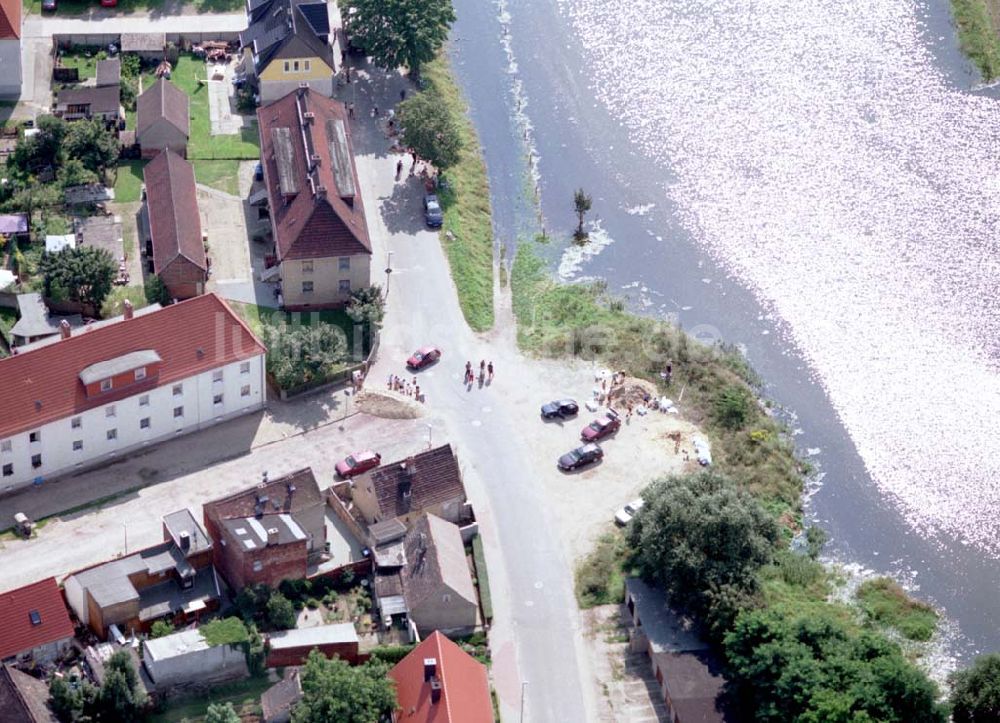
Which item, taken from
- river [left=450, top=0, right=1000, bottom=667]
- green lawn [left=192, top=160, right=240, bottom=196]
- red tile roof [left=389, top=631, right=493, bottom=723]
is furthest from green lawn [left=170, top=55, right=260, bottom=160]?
red tile roof [left=389, top=631, right=493, bottom=723]

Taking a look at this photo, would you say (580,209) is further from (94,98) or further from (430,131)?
(94,98)

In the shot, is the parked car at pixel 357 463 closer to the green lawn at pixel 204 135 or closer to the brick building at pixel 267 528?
the brick building at pixel 267 528

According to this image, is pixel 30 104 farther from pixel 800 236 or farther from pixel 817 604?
pixel 817 604

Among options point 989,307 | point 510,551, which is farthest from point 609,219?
point 510,551

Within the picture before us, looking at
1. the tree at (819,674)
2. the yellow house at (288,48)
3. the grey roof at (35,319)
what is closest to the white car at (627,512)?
the tree at (819,674)

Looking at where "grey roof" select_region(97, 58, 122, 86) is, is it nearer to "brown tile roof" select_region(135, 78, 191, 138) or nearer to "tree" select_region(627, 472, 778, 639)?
"brown tile roof" select_region(135, 78, 191, 138)
